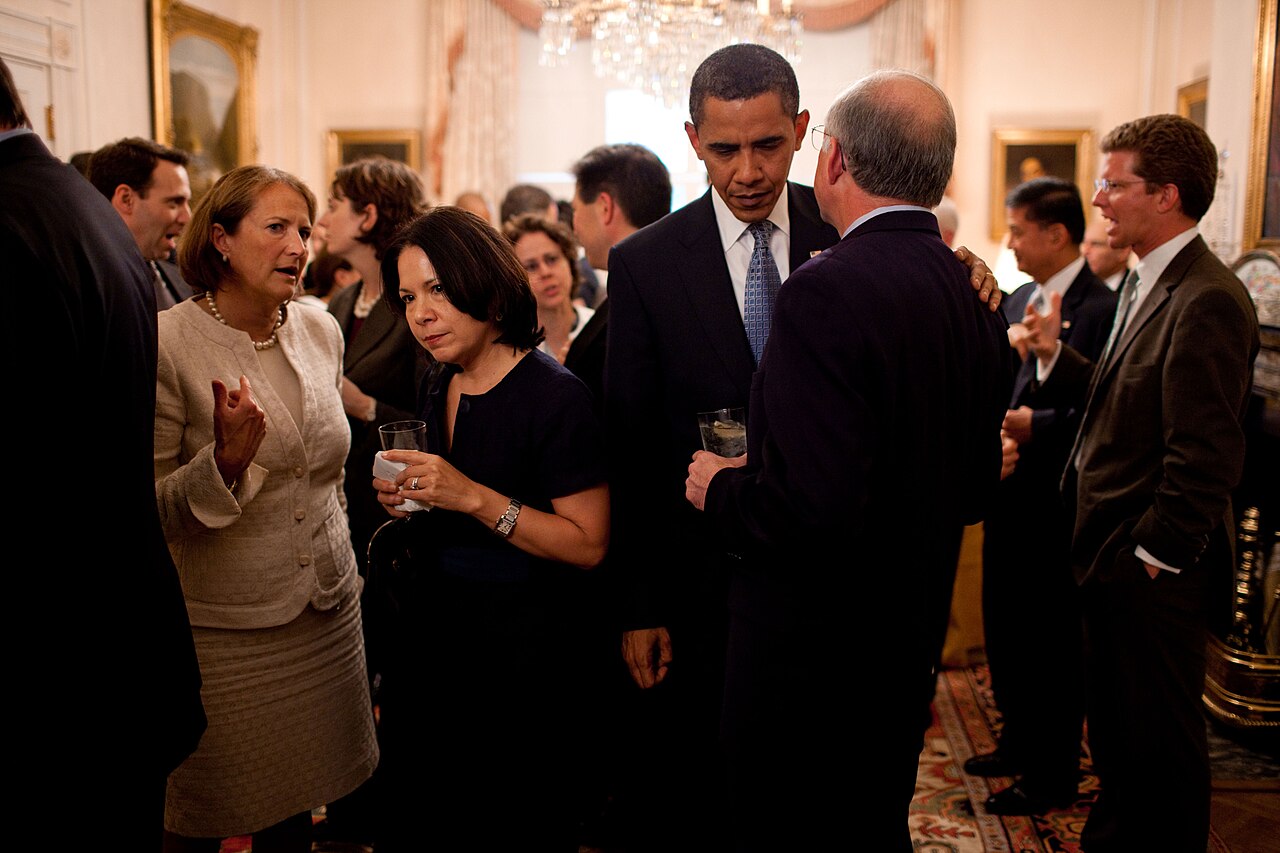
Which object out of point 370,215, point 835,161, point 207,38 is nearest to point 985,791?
point 835,161

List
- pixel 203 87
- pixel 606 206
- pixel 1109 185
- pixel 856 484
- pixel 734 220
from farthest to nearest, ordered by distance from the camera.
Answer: pixel 203 87 < pixel 606 206 < pixel 1109 185 < pixel 734 220 < pixel 856 484

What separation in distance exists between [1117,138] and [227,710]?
107 inches

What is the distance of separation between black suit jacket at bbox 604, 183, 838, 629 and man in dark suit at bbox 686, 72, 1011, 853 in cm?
36

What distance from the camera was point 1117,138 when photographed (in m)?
2.93

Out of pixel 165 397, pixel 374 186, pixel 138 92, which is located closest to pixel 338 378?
pixel 165 397

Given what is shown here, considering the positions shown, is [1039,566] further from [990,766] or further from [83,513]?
[83,513]

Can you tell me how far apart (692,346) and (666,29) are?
6.05 m

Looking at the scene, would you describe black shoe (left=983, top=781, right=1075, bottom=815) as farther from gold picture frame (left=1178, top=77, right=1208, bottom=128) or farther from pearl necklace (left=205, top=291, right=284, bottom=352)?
gold picture frame (left=1178, top=77, right=1208, bottom=128)

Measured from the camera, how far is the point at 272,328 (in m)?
2.46

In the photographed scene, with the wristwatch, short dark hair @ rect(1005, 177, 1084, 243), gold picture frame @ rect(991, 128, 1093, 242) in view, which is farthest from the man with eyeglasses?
gold picture frame @ rect(991, 128, 1093, 242)

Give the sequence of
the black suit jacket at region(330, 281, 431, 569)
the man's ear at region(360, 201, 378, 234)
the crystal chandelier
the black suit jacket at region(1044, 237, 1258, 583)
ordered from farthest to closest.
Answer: the crystal chandelier < the man's ear at region(360, 201, 378, 234) < the black suit jacket at region(330, 281, 431, 569) < the black suit jacket at region(1044, 237, 1258, 583)

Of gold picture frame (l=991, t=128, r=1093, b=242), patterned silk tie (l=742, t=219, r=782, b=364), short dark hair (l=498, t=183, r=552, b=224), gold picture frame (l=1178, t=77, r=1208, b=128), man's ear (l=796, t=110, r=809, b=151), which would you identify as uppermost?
gold picture frame (l=1178, t=77, r=1208, b=128)

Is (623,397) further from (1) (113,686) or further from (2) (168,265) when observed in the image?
(2) (168,265)

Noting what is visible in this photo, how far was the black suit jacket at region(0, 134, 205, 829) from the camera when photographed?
1.57m
